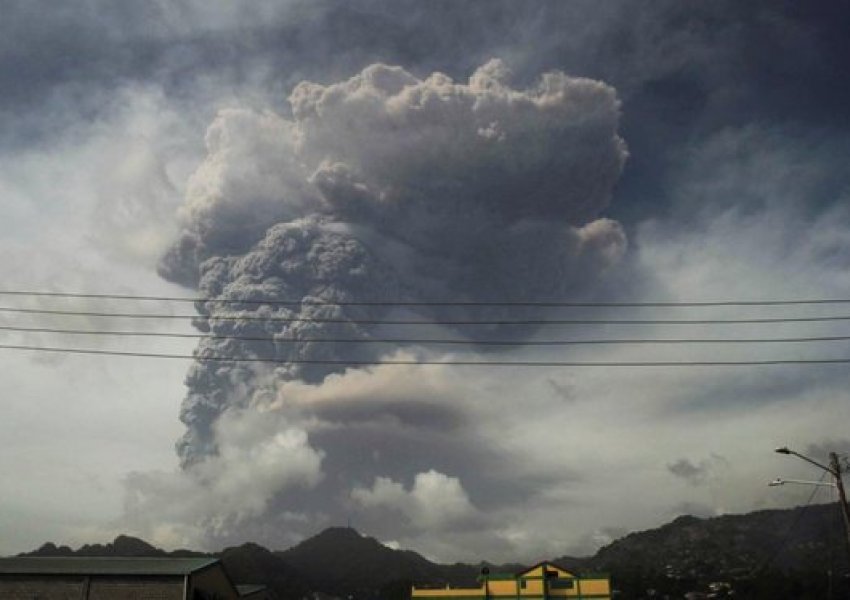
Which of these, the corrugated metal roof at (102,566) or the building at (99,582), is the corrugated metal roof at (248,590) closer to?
the corrugated metal roof at (102,566)

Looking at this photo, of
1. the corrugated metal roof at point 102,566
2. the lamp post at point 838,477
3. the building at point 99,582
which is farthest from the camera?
the corrugated metal roof at point 102,566

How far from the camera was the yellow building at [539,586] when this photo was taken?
81.2 meters

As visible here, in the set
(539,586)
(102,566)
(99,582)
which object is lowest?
(539,586)

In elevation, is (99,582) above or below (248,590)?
above

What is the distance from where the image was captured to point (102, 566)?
67.2 meters

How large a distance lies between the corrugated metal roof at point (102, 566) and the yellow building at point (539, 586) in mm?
30528

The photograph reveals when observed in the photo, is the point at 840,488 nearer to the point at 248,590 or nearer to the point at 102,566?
the point at 102,566

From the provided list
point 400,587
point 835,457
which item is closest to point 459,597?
point 835,457

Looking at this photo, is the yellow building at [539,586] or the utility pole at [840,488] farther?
the yellow building at [539,586]

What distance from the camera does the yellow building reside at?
8119cm

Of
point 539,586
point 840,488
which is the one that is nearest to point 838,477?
point 840,488

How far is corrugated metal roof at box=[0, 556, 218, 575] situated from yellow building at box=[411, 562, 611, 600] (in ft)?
100

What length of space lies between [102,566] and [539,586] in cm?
4538

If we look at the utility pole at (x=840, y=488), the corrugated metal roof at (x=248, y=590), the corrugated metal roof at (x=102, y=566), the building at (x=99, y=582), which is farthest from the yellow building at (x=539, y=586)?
the utility pole at (x=840, y=488)
